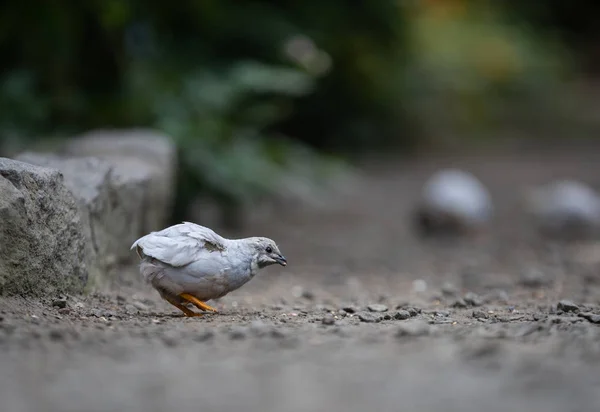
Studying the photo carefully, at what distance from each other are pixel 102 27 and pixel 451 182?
11.8ft

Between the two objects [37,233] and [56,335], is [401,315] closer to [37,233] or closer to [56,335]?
[56,335]

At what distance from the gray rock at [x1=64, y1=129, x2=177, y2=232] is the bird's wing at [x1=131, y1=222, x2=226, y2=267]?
5.66 ft

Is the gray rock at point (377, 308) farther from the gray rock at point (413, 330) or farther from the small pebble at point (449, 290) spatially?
the small pebble at point (449, 290)

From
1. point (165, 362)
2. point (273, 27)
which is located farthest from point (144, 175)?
point (273, 27)

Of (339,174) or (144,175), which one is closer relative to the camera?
(144,175)

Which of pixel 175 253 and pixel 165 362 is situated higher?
pixel 175 253

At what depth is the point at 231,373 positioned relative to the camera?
2668mm

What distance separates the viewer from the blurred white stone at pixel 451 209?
840 cm

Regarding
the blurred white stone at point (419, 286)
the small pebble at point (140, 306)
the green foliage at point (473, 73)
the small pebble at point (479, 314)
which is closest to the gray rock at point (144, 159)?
the small pebble at point (140, 306)

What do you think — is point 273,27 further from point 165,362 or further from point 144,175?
point 165,362

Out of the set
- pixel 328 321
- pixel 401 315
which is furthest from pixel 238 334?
pixel 401 315

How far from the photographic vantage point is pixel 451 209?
8.40 meters

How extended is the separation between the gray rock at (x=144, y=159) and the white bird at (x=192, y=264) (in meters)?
1.75

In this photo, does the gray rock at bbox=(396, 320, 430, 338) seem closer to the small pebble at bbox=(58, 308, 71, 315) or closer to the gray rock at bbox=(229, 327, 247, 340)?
the gray rock at bbox=(229, 327, 247, 340)
